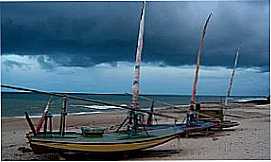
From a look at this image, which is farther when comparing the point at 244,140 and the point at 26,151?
the point at 244,140

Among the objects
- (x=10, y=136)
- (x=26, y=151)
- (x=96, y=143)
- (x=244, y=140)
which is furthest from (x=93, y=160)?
(x=10, y=136)

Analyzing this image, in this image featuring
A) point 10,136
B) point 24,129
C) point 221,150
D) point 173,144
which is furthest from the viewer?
point 24,129

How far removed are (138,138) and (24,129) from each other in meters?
7.37

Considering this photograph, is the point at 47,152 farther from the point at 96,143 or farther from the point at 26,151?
the point at 26,151

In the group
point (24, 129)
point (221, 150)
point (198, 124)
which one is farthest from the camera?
point (24, 129)

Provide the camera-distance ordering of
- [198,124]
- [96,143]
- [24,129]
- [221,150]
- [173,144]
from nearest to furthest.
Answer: [96,143] < [221,150] < [173,144] < [198,124] < [24,129]

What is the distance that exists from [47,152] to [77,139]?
0.54 metres

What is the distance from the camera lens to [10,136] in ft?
40.9

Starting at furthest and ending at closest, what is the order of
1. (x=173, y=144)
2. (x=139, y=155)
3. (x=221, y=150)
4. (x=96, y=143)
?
(x=173, y=144), (x=221, y=150), (x=139, y=155), (x=96, y=143)

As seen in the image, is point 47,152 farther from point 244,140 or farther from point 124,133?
point 244,140

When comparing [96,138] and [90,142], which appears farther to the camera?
[96,138]

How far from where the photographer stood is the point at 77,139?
7590mm

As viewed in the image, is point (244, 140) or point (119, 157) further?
point (244, 140)

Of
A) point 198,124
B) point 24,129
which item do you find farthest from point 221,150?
point 24,129
